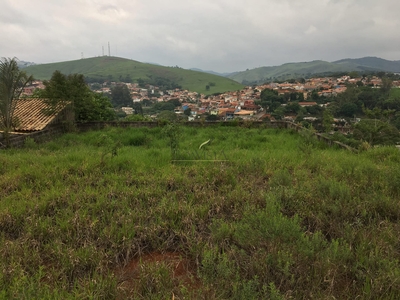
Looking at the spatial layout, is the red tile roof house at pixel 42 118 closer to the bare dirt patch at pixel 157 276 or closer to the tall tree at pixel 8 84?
the tall tree at pixel 8 84

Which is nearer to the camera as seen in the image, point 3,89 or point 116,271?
point 116,271

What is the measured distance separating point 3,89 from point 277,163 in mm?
9525

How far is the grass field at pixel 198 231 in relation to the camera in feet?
7.07

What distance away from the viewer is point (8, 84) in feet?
29.6

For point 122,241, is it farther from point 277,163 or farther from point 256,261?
point 277,163

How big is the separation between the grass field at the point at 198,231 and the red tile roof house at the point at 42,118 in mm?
6170

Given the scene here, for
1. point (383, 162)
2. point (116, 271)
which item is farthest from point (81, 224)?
point (383, 162)

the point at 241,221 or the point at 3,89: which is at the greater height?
the point at 3,89

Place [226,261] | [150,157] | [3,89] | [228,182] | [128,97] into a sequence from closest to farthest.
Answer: [226,261] < [228,182] < [150,157] < [3,89] < [128,97]

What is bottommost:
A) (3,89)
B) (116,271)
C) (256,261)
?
(116,271)

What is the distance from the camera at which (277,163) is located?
5.62 metres

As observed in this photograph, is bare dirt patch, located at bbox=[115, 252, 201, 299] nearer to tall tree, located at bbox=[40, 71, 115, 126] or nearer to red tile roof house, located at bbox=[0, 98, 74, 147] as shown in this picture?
red tile roof house, located at bbox=[0, 98, 74, 147]

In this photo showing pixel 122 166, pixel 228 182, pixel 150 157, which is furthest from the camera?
pixel 150 157

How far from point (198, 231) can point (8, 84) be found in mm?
9511
